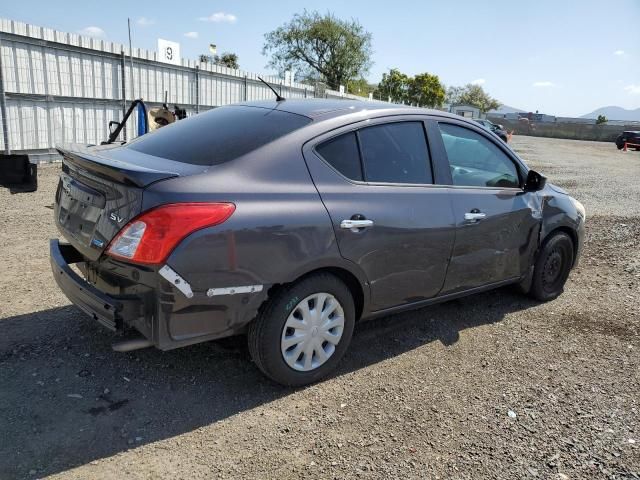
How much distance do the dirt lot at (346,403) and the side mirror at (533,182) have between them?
1151 mm

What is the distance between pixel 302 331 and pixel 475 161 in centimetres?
216

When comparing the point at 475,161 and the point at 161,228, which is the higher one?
the point at 475,161

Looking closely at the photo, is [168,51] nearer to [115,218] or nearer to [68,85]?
[68,85]

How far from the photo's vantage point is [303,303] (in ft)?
9.92

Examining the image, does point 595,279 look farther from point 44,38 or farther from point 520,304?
point 44,38

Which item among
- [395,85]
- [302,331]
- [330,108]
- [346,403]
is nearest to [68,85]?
[330,108]

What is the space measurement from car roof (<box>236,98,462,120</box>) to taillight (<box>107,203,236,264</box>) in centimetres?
110

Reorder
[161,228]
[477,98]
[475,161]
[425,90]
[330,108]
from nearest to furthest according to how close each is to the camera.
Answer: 1. [161,228]
2. [330,108]
3. [475,161]
4. [425,90]
5. [477,98]

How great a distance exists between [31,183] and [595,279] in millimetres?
6059

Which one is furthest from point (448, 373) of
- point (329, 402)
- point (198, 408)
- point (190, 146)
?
point (190, 146)

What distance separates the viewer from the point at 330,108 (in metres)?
3.44

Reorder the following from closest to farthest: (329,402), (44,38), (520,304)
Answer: (329,402) → (520,304) → (44,38)

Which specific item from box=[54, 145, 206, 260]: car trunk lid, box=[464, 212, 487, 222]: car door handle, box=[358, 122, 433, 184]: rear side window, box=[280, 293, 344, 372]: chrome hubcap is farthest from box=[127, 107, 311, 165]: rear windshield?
box=[464, 212, 487, 222]: car door handle

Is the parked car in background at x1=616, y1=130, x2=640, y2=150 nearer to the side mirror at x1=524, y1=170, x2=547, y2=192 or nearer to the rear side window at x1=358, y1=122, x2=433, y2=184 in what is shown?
the side mirror at x1=524, y1=170, x2=547, y2=192
